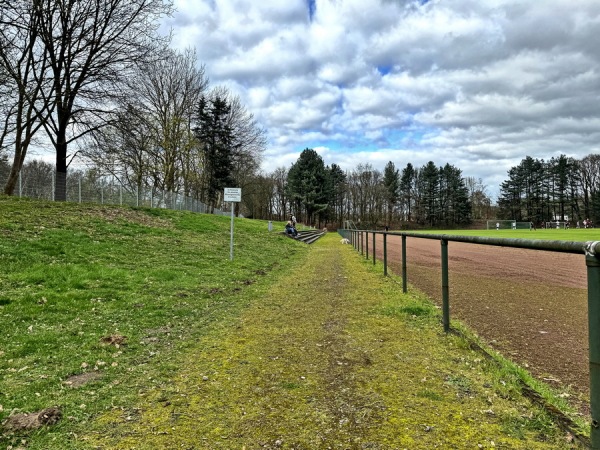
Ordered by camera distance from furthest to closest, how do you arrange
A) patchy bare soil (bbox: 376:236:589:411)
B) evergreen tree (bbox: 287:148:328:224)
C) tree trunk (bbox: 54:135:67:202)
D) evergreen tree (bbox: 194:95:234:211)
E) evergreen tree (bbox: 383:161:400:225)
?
evergreen tree (bbox: 383:161:400:225), evergreen tree (bbox: 287:148:328:224), evergreen tree (bbox: 194:95:234:211), tree trunk (bbox: 54:135:67:202), patchy bare soil (bbox: 376:236:589:411)

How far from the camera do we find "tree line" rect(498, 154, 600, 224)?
71938mm

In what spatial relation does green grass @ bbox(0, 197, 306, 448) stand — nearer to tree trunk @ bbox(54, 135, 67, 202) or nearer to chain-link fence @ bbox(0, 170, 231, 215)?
tree trunk @ bbox(54, 135, 67, 202)

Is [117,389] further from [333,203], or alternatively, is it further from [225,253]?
[333,203]

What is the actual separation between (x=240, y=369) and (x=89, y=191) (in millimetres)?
21110

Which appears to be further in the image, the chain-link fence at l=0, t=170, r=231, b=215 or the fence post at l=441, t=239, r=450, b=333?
the chain-link fence at l=0, t=170, r=231, b=215

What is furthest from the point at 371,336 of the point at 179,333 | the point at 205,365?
the point at 179,333

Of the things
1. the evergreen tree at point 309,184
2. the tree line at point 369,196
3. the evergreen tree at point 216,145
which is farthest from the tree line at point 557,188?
the evergreen tree at point 216,145

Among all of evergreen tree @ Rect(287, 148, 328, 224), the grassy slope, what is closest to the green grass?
the grassy slope

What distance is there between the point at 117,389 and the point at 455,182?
87.5m

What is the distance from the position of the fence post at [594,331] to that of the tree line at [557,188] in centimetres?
8501

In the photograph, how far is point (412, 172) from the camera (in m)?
85.9

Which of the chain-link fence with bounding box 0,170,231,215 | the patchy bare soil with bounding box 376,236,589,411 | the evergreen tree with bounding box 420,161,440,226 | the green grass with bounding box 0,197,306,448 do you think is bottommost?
the patchy bare soil with bounding box 376,236,589,411

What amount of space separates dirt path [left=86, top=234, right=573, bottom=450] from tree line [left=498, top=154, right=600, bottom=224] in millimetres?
84043

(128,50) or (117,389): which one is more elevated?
(128,50)
